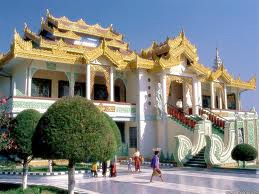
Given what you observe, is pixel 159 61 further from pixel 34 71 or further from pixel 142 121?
pixel 34 71

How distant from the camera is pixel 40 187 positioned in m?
10.9

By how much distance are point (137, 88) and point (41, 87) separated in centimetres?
570

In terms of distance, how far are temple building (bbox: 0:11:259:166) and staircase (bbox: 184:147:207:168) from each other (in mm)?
68

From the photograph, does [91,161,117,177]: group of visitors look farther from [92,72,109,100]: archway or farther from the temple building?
[92,72,109,100]: archway

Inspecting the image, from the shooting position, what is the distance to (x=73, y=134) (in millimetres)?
8008

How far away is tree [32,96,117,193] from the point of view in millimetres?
7961

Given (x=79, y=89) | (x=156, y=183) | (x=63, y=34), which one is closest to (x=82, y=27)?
(x=63, y=34)

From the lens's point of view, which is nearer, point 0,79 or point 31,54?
point 31,54

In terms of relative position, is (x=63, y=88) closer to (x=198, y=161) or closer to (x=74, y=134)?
(x=198, y=161)

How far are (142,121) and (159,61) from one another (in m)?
3.62

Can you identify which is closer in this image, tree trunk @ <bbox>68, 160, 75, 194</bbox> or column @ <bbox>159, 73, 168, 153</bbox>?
tree trunk @ <bbox>68, 160, 75, 194</bbox>

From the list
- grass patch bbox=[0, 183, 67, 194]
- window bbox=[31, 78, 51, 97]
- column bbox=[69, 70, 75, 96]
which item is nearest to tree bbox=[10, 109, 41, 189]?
grass patch bbox=[0, 183, 67, 194]

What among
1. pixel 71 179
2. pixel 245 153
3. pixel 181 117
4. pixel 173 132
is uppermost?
pixel 181 117

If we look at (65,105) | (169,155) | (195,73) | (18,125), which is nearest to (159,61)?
(195,73)
